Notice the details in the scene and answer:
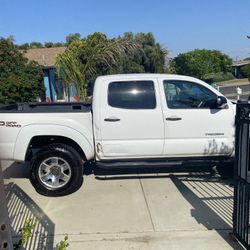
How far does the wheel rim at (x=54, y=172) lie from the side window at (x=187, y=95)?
6.82 feet

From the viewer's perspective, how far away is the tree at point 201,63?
57.1m

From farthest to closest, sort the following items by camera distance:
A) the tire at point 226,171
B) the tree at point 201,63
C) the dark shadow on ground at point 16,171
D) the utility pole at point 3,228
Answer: the tree at point 201,63 < the dark shadow on ground at point 16,171 < the tire at point 226,171 < the utility pole at point 3,228

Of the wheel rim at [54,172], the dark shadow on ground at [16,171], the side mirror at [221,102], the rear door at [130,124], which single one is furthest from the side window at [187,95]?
the dark shadow on ground at [16,171]

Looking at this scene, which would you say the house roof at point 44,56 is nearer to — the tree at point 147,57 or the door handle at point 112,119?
the tree at point 147,57

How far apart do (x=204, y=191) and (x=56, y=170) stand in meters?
2.46

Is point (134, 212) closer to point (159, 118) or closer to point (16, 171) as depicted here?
point (159, 118)

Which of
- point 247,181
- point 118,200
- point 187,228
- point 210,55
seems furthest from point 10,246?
point 210,55

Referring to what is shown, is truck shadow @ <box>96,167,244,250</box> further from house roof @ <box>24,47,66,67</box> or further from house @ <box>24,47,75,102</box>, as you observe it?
house roof @ <box>24,47,66,67</box>

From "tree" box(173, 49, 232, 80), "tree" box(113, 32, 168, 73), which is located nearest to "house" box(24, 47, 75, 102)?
"tree" box(113, 32, 168, 73)

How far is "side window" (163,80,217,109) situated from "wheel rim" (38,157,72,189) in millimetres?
2080

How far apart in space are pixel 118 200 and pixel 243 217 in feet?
7.54

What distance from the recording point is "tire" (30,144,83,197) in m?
6.48

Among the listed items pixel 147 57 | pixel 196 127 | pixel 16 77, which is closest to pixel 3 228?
pixel 196 127

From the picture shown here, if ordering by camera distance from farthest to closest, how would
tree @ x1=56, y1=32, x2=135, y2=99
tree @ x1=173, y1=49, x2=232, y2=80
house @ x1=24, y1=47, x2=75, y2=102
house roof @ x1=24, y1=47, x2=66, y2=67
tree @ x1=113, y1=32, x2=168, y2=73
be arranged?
tree @ x1=173, y1=49, x2=232, y2=80 < tree @ x1=113, y1=32, x2=168, y2=73 < house roof @ x1=24, y1=47, x2=66, y2=67 < house @ x1=24, y1=47, x2=75, y2=102 < tree @ x1=56, y1=32, x2=135, y2=99
